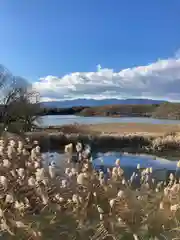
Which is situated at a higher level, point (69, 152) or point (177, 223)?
point (69, 152)

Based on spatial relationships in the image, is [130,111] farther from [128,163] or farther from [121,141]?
[128,163]

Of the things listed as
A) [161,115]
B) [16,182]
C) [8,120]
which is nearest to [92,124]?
[8,120]

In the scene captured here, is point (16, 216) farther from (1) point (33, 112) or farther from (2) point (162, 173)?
(1) point (33, 112)

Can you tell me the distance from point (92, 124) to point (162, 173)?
1080cm

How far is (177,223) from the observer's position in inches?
28.6

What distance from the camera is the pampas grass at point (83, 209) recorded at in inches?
28.8

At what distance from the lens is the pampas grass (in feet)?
2.40

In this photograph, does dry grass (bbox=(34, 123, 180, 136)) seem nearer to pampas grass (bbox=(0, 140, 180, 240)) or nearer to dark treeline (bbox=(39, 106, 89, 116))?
dark treeline (bbox=(39, 106, 89, 116))

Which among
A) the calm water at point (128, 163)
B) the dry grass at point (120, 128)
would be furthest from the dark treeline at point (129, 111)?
the calm water at point (128, 163)

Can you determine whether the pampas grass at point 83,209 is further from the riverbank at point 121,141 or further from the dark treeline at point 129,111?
the dark treeline at point 129,111

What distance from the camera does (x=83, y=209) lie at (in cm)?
79

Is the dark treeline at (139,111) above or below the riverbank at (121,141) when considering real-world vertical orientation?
above

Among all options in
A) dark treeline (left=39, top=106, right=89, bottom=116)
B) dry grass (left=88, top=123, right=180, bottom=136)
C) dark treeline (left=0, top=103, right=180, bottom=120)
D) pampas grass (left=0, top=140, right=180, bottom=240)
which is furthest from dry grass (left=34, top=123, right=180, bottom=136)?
pampas grass (left=0, top=140, right=180, bottom=240)

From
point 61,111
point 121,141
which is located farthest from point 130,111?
point 121,141
